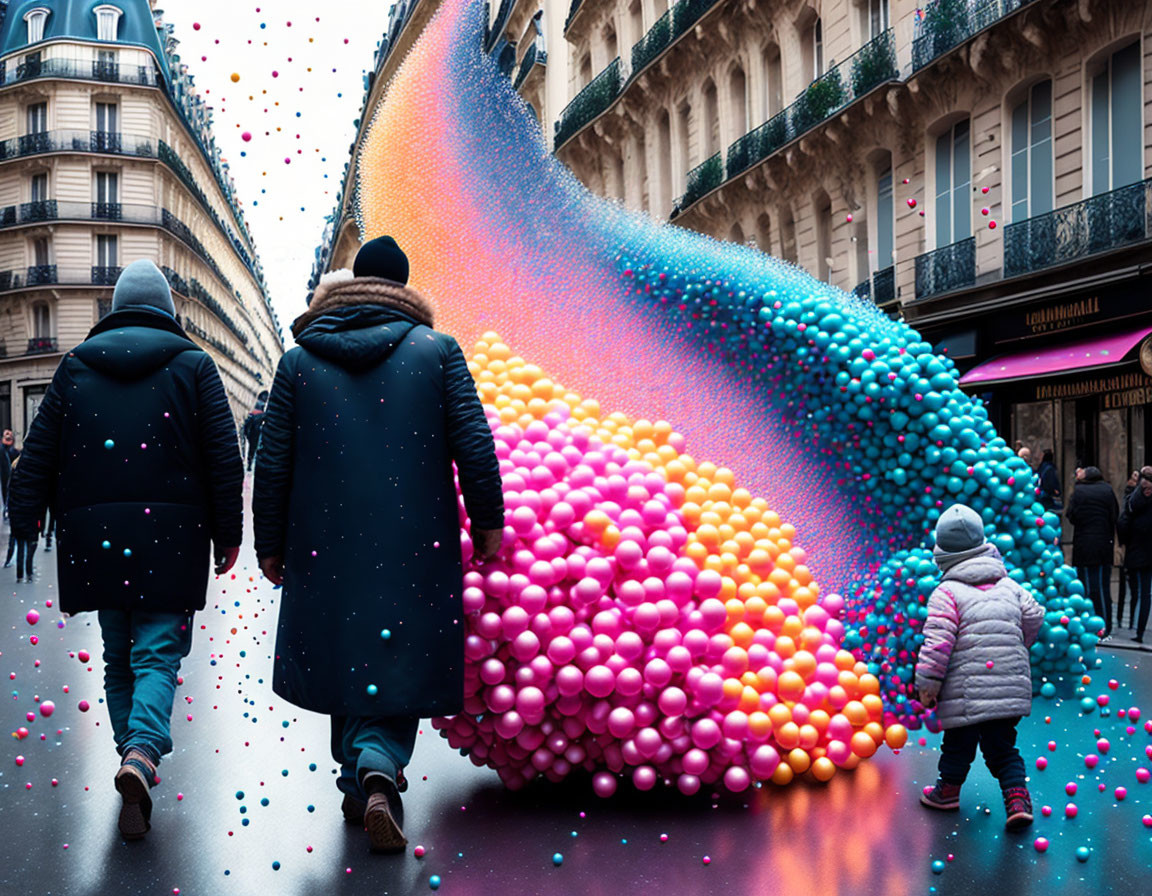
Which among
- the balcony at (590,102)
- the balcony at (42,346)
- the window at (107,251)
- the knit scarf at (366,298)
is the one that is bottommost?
the knit scarf at (366,298)

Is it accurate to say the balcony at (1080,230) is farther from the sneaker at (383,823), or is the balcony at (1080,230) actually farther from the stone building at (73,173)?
the stone building at (73,173)

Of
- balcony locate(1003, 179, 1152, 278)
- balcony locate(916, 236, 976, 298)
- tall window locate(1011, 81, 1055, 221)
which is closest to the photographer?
balcony locate(1003, 179, 1152, 278)

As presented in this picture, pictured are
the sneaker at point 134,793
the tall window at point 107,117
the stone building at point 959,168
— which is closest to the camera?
the sneaker at point 134,793

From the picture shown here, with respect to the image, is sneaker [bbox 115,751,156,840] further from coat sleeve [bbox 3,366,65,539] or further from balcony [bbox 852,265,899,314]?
balcony [bbox 852,265,899,314]

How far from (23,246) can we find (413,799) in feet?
158

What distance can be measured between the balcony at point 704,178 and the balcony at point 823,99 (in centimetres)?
47

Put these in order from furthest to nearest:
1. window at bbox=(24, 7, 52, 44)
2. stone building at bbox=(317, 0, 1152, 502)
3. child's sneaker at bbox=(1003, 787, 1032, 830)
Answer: window at bbox=(24, 7, 52, 44) → stone building at bbox=(317, 0, 1152, 502) → child's sneaker at bbox=(1003, 787, 1032, 830)

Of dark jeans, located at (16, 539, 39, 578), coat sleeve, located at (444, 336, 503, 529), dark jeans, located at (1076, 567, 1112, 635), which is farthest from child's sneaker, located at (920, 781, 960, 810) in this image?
dark jeans, located at (16, 539, 39, 578)

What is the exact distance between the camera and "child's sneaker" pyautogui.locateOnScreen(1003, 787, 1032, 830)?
12.6 feet

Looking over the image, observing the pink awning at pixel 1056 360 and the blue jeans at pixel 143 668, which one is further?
the pink awning at pixel 1056 360

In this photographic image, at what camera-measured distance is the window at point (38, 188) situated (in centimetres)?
4688

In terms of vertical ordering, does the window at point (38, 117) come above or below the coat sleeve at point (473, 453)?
above

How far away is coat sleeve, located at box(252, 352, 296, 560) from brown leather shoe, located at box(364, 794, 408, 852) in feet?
2.87

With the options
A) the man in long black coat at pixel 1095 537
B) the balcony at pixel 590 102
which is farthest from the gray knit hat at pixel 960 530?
the balcony at pixel 590 102
